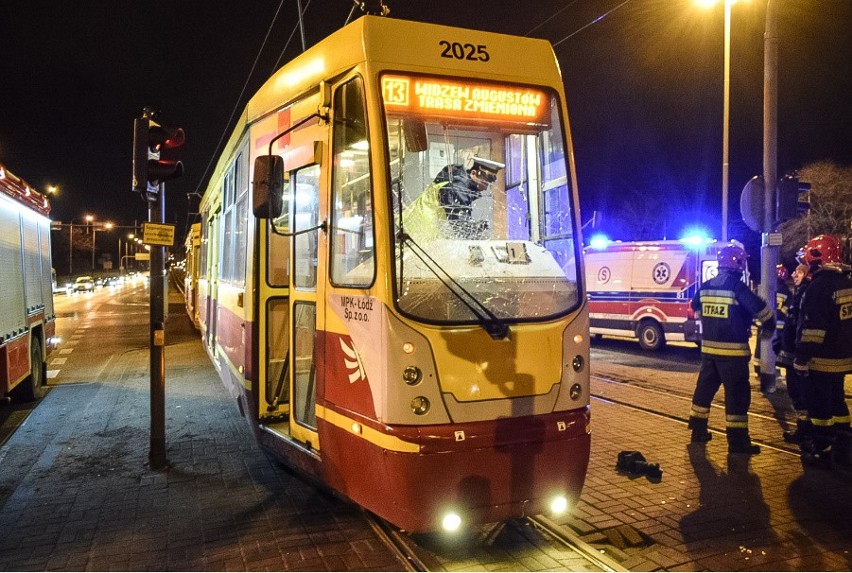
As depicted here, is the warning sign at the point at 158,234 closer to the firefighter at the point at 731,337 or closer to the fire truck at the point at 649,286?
the firefighter at the point at 731,337

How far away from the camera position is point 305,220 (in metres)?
5.30

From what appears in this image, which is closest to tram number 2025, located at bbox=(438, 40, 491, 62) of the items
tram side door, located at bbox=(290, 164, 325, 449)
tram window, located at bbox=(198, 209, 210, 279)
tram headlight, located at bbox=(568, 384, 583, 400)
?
tram side door, located at bbox=(290, 164, 325, 449)

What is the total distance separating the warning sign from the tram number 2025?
3.64m

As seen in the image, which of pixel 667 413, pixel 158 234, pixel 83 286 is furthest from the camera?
pixel 83 286

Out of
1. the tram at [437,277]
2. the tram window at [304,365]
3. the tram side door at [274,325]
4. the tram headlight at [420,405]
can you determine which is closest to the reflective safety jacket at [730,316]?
the tram at [437,277]

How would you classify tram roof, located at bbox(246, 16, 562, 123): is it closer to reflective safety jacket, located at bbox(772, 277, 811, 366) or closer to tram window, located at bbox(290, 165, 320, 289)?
tram window, located at bbox(290, 165, 320, 289)

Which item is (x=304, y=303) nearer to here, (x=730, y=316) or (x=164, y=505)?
(x=164, y=505)

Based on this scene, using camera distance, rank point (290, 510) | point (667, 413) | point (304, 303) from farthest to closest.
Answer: point (667, 413) → point (290, 510) → point (304, 303)

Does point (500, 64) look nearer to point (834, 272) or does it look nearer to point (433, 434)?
point (433, 434)

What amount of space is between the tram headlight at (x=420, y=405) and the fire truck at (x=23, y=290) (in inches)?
236

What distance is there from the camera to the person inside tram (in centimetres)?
430

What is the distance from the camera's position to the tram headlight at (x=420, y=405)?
4023mm

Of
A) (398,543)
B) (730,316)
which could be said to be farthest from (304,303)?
(730,316)

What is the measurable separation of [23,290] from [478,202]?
772cm
